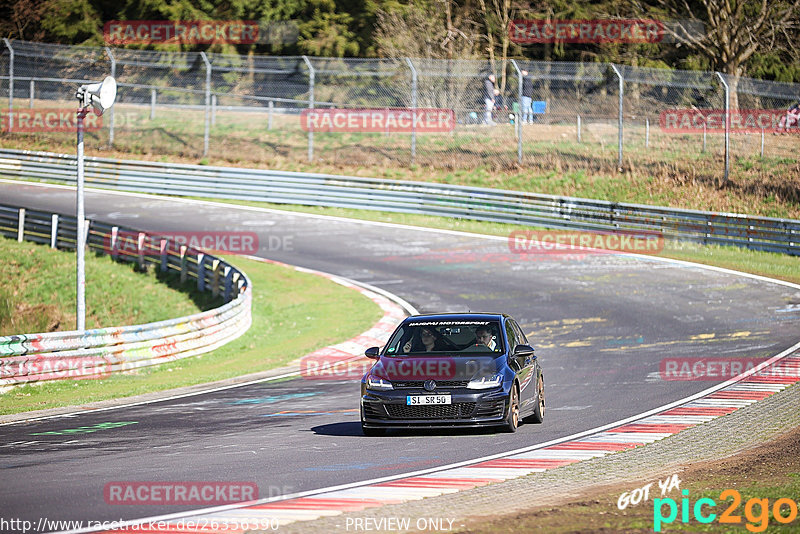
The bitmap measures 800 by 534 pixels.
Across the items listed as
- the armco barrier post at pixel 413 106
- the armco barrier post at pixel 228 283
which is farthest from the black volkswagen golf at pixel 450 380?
the armco barrier post at pixel 413 106

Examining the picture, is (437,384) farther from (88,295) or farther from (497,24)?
(497,24)

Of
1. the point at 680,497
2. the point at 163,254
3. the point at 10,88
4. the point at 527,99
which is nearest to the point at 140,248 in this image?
the point at 163,254

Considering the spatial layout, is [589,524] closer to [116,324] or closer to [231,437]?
[231,437]

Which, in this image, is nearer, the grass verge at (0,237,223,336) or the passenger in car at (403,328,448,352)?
the passenger in car at (403,328,448,352)

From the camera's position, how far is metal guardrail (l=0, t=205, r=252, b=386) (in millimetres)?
16625

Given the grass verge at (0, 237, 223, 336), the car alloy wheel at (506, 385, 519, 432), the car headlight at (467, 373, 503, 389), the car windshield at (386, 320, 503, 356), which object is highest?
the car windshield at (386, 320, 503, 356)

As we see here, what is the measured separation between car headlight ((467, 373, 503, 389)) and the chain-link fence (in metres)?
21.6

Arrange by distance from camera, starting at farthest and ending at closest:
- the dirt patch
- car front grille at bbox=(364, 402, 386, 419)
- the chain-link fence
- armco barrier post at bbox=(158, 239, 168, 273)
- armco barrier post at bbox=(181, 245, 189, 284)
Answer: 1. the chain-link fence
2. armco barrier post at bbox=(158, 239, 168, 273)
3. armco barrier post at bbox=(181, 245, 189, 284)
4. car front grille at bbox=(364, 402, 386, 419)
5. the dirt patch

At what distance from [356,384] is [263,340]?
5463 millimetres

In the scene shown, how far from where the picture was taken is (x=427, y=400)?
11.0 meters

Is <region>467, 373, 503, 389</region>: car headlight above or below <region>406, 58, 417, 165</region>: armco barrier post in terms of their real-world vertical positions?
below

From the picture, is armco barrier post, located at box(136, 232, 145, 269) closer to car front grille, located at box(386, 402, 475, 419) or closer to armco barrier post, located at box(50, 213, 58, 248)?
armco barrier post, located at box(50, 213, 58, 248)

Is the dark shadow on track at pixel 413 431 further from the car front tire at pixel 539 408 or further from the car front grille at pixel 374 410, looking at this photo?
the car front tire at pixel 539 408

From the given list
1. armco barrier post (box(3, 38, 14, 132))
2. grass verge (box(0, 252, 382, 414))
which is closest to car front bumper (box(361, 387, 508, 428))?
grass verge (box(0, 252, 382, 414))
